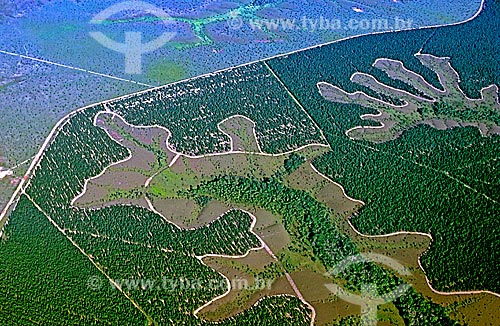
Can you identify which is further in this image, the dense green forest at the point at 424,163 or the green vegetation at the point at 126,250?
the dense green forest at the point at 424,163

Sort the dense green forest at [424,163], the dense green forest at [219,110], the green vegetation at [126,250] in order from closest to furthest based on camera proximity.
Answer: the green vegetation at [126,250]
the dense green forest at [424,163]
the dense green forest at [219,110]

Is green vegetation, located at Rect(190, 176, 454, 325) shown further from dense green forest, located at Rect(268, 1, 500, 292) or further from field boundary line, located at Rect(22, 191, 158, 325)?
field boundary line, located at Rect(22, 191, 158, 325)

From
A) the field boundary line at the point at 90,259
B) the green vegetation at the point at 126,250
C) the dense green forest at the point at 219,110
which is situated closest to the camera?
the field boundary line at the point at 90,259

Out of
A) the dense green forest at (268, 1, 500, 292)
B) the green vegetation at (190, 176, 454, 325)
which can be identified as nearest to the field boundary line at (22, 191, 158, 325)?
the green vegetation at (190, 176, 454, 325)

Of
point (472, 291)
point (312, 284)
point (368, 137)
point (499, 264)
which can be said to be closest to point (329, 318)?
point (312, 284)

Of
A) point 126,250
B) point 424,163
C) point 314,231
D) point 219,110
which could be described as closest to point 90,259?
point 126,250

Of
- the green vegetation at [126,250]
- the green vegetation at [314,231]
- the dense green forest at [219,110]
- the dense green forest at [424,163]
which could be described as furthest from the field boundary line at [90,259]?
the dense green forest at [424,163]

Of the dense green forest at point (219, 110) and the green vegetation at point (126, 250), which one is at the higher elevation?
the dense green forest at point (219, 110)

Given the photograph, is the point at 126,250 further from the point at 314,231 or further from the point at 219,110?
the point at 219,110

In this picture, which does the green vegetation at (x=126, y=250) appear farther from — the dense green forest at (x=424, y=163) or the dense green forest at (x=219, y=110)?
the dense green forest at (x=424, y=163)
